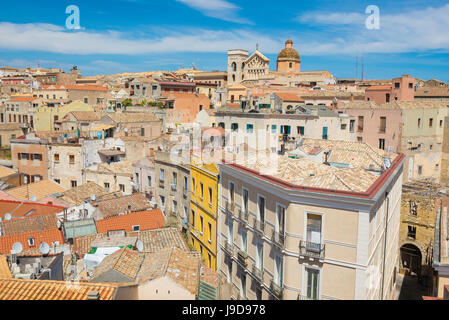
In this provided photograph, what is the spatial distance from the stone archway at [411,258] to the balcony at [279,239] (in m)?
11.4

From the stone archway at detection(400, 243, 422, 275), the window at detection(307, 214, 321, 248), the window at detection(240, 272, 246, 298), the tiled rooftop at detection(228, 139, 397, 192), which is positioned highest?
the tiled rooftop at detection(228, 139, 397, 192)

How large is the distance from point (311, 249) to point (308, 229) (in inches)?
19.3

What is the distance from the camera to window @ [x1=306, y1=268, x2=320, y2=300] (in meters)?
10.0

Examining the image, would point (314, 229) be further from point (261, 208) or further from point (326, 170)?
point (326, 170)

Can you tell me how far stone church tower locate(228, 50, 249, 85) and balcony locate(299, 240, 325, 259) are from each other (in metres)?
64.4

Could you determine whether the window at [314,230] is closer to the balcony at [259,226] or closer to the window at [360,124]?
the balcony at [259,226]

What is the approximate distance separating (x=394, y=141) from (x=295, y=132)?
290 inches

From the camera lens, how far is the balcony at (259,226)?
38.0 ft

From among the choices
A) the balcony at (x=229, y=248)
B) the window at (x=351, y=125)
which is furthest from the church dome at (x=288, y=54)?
the balcony at (x=229, y=248)

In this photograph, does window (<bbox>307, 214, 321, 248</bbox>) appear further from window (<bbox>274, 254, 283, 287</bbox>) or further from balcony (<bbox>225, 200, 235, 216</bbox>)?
balcony (<bbox>225, 200, 235, 216</bbox>)

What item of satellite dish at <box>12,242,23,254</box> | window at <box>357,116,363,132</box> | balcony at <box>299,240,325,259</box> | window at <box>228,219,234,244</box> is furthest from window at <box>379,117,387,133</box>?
satellite dish at <box>12,242,23,254</box>
